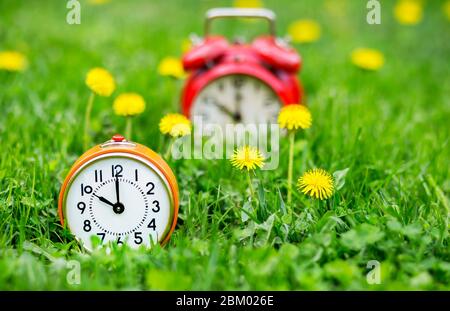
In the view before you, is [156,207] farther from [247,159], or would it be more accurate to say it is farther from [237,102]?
[237,102]

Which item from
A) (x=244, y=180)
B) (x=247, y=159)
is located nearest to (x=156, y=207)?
(x=247, y=159)

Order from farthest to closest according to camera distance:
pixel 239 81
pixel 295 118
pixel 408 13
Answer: pixel 408 13
pixel 239 81
pixel 295 118

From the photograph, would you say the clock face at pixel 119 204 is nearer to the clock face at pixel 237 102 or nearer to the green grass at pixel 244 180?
the green grass at pixel 244 180

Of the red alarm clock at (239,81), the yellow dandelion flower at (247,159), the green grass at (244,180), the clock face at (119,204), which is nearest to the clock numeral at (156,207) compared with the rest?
the clock face at (119,204)

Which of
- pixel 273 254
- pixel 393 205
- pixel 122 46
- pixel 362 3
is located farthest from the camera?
pixel 362 3

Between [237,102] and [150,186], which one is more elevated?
[237,102]
